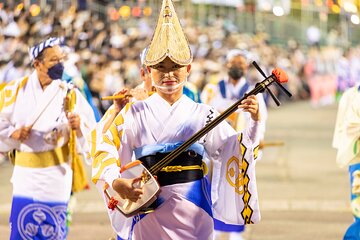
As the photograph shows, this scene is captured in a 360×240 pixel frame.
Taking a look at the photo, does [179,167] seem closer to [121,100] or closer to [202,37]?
[121,100]

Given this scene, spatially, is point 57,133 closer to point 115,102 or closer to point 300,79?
point 115,102

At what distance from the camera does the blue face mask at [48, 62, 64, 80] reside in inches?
353

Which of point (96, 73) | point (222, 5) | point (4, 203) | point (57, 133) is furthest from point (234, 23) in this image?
point (57, 133)

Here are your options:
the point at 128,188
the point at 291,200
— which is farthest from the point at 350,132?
the point at 291,200

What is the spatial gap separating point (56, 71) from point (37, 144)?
22.8 inches

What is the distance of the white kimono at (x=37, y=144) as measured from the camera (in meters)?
8.92

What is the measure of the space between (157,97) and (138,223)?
72cm

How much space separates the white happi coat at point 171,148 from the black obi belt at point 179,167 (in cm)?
3

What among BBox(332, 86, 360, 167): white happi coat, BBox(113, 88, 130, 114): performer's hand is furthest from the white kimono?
BBox(332, 86, 360, 167): white happi coat

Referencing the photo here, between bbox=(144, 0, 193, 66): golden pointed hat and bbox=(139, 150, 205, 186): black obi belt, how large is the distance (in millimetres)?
521

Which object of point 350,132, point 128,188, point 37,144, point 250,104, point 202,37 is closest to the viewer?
point 128,188

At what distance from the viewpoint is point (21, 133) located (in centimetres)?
880

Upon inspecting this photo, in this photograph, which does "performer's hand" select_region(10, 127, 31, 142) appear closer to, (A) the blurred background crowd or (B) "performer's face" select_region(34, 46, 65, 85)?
(B) "performer's face" select_region(34, 46, 65, 85)

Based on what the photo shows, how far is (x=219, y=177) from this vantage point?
683 cm
